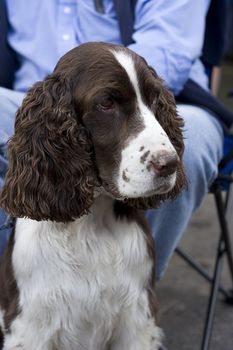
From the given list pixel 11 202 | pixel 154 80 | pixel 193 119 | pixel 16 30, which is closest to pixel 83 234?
Result: pixel 11 202

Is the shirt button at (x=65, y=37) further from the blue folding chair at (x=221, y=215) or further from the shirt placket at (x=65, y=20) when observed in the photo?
the blue folding chair at (x=221, y=215)

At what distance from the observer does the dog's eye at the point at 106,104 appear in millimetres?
2221

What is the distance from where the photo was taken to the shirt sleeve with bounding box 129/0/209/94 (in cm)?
296

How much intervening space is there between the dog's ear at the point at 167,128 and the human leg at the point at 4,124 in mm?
537

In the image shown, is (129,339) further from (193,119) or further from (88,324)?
(193,119)

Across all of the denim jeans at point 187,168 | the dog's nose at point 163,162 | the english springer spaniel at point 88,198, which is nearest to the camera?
the dog's nose at point 163,162

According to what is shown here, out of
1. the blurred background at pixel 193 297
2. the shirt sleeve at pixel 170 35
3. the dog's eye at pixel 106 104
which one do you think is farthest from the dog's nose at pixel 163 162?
the blurred background at pixel 193 297

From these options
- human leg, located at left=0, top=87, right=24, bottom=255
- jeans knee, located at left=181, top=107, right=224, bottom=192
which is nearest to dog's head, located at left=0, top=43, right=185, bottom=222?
human leg, located at left=0, top=87, right=24, bottom=255

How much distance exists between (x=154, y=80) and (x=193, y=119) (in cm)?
64

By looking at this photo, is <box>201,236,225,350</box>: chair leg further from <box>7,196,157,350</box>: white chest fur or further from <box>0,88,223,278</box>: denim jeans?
<box>7,196,157,350</box>: white chest fur

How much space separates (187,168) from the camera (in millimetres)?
2859

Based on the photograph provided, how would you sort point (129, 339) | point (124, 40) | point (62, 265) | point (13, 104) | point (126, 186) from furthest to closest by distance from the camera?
1. point (124, 40)
2. point (13, 104)
3. point (129, 339)
4. point (62, 265)
5. point (126, 186)

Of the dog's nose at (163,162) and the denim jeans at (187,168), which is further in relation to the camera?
the denim jeans at (187,168)

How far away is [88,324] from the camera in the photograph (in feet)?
8.30
